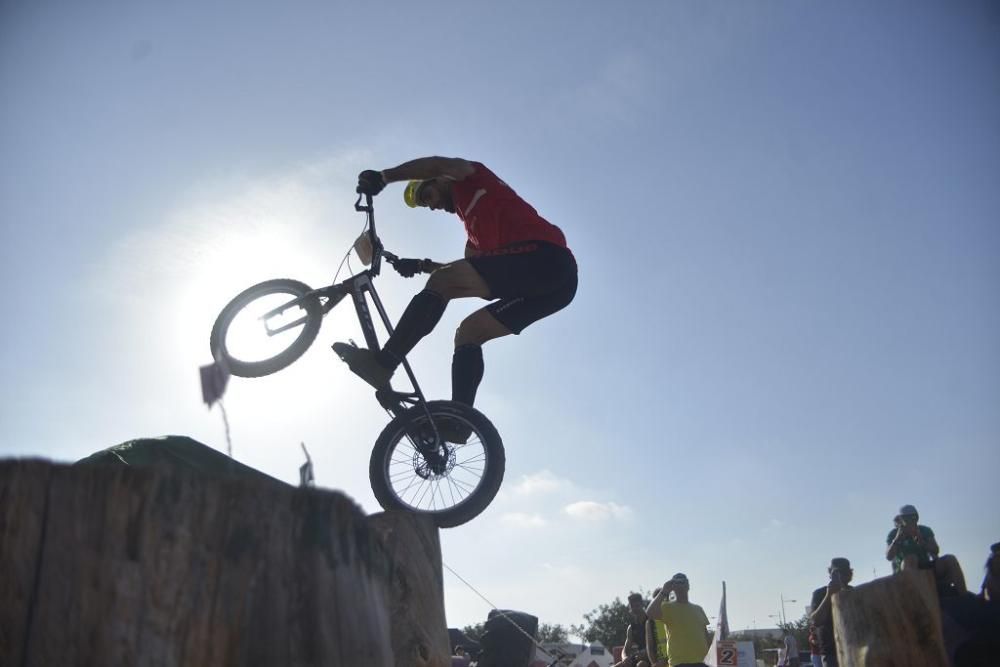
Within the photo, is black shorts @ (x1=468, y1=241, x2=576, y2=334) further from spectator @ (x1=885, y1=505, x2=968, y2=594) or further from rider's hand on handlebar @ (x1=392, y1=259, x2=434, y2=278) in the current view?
spectator @ (x1=885, y1=505, x2=968, y2=594)

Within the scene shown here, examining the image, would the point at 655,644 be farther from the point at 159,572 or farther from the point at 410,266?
the point at 159,572

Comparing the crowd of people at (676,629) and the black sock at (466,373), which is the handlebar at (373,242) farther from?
the crowd of people at (676,629)

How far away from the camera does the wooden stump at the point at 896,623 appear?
358 cm

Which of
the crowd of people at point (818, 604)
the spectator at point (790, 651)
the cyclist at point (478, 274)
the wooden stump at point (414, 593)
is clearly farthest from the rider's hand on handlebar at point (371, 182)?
the spectator at point (790, 651)

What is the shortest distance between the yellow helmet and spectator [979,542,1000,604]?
473 centimetres

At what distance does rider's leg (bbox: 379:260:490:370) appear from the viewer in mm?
5109

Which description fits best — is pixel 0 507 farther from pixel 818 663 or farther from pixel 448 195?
pixel 818 663

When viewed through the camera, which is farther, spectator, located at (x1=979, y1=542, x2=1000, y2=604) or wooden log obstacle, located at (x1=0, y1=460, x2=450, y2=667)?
spectator, located at (x1=979, y1=542, x2=1000, y2=604)

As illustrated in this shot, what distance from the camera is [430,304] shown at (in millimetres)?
5105

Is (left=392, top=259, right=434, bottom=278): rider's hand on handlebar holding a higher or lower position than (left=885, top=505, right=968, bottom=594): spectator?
higher

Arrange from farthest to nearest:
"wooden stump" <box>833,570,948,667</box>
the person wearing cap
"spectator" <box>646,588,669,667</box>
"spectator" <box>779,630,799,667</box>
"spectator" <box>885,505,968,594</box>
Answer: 1. "spectator" <box>779,630,799,667</box>
2. "spectator" <box>646,588,669,667</box>
3. the person wearing cap
4. "spectator" <box>885,505,968,594</box>
5. "wooden stump" <box>833,570,948,667</box>

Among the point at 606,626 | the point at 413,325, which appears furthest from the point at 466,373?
the point at 606,626

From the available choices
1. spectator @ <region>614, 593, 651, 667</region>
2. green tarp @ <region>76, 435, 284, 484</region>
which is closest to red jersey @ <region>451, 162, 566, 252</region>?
green tarp @ <region>76, 435, 284, 484</region>

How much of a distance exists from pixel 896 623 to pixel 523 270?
9.09 ft
